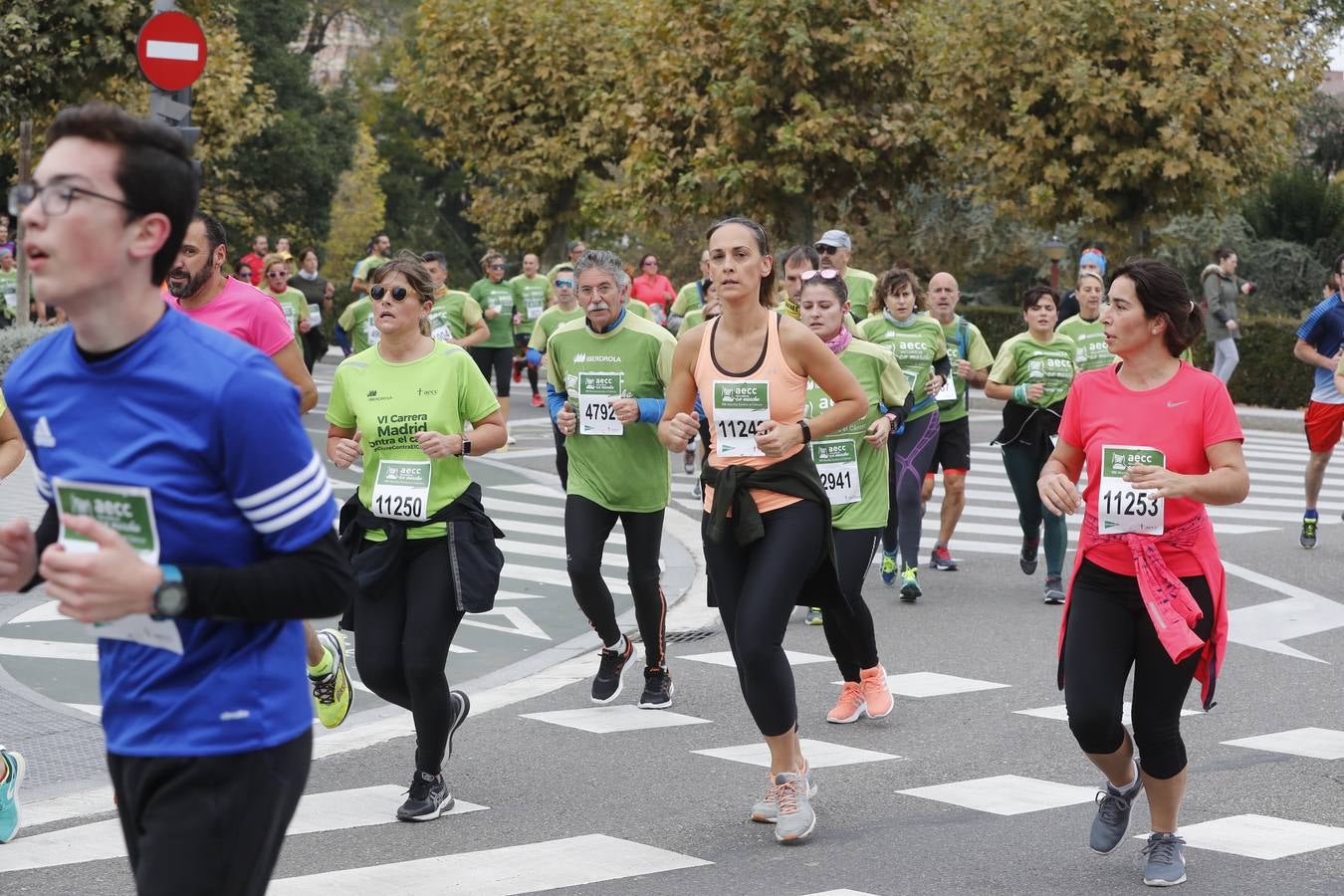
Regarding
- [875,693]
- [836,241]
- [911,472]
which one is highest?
[836,241]

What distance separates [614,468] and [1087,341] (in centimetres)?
465

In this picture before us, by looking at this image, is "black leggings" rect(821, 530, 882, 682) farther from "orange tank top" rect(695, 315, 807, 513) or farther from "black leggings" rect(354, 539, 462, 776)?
"black leggings" rect(354, 539, 462, 776)

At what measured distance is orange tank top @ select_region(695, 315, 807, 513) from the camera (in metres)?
6.25

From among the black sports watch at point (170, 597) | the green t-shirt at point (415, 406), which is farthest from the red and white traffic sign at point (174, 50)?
the black sports watch at point (170, 597)

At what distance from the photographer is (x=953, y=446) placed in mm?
12328

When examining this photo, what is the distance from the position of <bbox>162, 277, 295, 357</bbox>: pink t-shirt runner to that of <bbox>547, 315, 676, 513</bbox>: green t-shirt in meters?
1.86

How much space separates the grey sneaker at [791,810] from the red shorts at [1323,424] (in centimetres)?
829

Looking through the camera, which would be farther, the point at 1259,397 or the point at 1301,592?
the point at 1259,397

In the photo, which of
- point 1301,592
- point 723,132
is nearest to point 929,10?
point 723,132

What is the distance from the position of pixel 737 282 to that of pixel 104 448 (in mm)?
3497

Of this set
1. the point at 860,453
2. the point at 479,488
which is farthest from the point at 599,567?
the point at 479,488

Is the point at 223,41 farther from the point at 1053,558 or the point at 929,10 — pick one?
the point at 1053,558

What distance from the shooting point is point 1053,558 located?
11.3 m

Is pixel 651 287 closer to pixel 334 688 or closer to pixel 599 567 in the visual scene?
pixel 599 567
